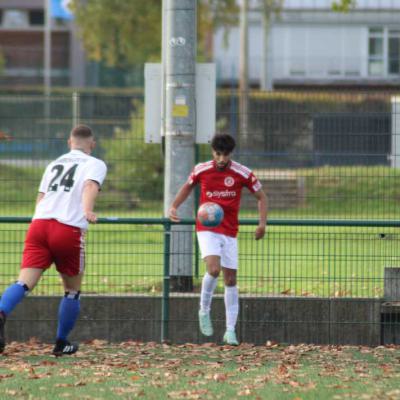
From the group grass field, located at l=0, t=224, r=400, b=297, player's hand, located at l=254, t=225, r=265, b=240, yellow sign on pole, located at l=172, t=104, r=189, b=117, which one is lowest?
grass field, located at l=0, t=224, r=400, b=297

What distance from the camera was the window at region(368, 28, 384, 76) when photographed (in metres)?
50.8

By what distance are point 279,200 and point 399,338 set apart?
115 inches

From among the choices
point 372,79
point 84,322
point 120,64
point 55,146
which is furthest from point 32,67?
point 84,322

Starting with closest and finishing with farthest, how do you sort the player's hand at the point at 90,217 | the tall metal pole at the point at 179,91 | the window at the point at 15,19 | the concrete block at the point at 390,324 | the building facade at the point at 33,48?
the player's hand at the point at 90,217 → the concrete block at the point at 390,324 → the tall metal pole at the point at 179,91 → the building facade at the point at 33,48 → the window at the point at 15,19

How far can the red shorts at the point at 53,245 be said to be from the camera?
10156 mm

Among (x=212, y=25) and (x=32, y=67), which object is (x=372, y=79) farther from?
(x=32, y=67)

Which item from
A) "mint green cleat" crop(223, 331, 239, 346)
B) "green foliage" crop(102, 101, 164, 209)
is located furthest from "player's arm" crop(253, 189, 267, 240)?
"green foliage" crop(102, 101, 164, 209)

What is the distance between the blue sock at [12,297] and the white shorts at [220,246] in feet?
5.63

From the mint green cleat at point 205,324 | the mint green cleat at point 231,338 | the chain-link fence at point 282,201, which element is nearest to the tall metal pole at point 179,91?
the chain-link fence at point 282,201

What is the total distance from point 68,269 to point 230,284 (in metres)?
1.61

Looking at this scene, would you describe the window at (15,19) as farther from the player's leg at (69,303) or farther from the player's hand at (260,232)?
the player's leg at (69,303)

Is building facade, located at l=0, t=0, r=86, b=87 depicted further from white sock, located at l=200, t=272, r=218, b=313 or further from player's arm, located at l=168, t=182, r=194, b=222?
white sock, located at l=200, t=272, r=218, b=313

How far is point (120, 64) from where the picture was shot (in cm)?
5066

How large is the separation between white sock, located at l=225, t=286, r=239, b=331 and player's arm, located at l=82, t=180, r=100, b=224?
5.70ft
